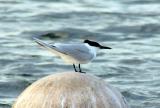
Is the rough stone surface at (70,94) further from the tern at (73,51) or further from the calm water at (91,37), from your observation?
the calm water at (91,37)

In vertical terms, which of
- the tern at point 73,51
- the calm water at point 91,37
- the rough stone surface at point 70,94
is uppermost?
the tern at point 73,51

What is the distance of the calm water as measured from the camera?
48.1 ft

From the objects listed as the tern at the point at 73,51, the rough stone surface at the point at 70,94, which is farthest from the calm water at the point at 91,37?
the rough stone surface at the point at 70,94

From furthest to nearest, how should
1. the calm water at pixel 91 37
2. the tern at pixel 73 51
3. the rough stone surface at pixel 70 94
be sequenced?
the calm water at pixel 91 37, the tern at pixel 73 51, the rough stone surface at pixel 70 94

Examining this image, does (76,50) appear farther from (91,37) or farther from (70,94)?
(91,37)

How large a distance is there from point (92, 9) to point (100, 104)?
1333 centimetres

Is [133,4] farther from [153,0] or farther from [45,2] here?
[45,2]

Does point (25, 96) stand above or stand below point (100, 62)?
above

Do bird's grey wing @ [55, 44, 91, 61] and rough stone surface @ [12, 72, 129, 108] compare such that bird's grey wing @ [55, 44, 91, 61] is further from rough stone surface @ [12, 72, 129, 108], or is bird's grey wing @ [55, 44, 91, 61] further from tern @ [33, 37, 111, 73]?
rough stone surface @ [12, 72, 129, 108]

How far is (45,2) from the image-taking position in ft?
74.3

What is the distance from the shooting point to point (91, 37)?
731 inches

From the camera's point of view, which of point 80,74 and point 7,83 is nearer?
point 80,74

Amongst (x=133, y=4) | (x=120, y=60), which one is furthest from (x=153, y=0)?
(x=120, y=60)

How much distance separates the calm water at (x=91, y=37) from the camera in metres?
14.7
